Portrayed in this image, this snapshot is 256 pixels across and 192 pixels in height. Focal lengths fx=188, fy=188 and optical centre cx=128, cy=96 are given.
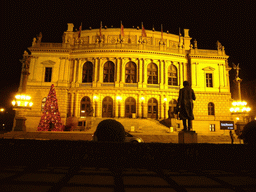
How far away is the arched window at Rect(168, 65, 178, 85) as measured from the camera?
33625mm

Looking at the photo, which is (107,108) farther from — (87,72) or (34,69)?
(34,69)

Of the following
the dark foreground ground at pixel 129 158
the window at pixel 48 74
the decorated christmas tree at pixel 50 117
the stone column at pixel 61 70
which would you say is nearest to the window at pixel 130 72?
the stone column at pixel 61 70

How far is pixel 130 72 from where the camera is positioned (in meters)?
32.6

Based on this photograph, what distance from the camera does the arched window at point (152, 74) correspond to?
32.8 meters

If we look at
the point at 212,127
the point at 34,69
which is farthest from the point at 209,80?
the point at 34,69

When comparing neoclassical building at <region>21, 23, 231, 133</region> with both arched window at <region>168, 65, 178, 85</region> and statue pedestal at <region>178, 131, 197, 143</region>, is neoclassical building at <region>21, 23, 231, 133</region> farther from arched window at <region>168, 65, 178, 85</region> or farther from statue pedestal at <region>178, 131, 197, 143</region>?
statue pedestal at <region>178, 131, 197, 143</region>

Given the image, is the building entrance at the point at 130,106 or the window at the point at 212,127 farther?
the window at the point at 212,127

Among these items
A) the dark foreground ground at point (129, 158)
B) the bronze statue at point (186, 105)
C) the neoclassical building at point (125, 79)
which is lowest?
the dark foreground ground at point (129, 158)

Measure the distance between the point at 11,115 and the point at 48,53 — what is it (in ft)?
70.5

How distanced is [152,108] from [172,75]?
7429 millimetres

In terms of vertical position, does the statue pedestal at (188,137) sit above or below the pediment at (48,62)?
below

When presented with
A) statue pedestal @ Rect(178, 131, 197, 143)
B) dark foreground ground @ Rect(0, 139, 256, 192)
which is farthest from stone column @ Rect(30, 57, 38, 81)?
dark foreground ground @ Rect(0, 139, 256, 192)

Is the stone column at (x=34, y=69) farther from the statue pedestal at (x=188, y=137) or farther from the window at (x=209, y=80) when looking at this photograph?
the window at (x=209, y=80)

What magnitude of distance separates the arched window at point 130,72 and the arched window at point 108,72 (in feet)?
8.00
